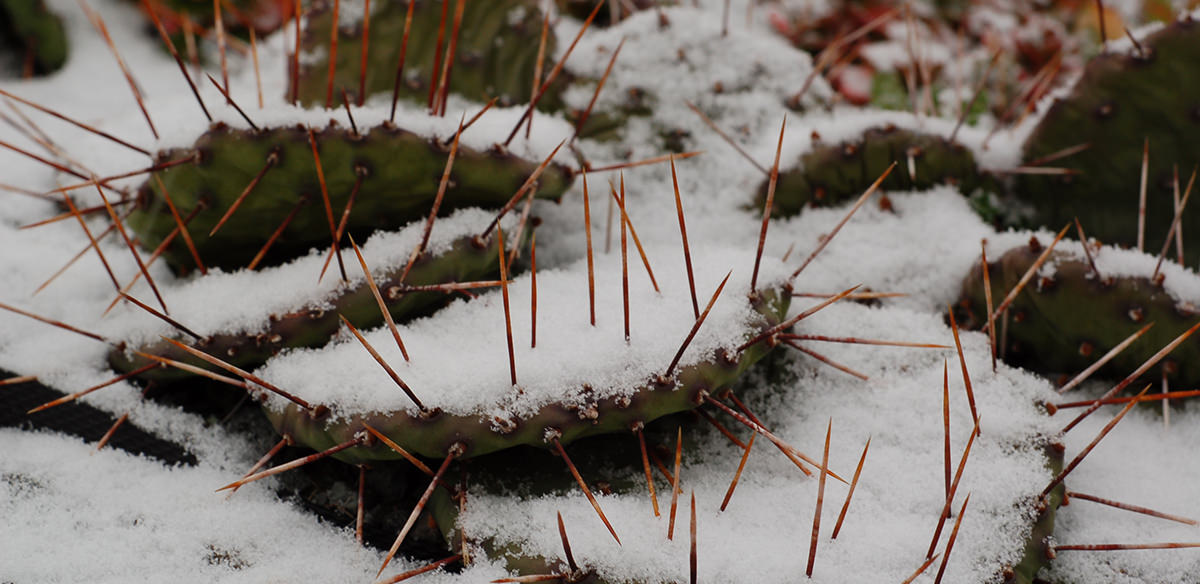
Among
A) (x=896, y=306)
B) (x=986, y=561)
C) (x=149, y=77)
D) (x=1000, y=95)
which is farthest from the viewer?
(x=1000, y=95)

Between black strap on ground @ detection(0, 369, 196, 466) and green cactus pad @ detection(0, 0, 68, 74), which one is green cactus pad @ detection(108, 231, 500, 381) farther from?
green cactus pad @ detection(0, 0, 68, 74)

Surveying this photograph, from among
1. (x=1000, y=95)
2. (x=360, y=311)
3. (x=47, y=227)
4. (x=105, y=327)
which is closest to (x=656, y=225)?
(x=360, y=311)

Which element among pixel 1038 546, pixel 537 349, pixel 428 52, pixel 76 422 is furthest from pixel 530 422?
pixel 428 52

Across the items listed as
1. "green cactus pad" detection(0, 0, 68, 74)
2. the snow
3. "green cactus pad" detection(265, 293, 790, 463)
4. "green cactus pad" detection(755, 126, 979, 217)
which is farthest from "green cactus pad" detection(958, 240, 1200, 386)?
"green cactus pad" detection(0, 0, 68, 74)

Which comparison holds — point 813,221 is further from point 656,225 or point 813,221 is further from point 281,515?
point 281,515

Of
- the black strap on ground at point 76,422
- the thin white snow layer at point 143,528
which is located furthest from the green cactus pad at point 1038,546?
the black strap on ground at point 76,422

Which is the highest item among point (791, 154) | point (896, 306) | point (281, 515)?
point (791, 154)
